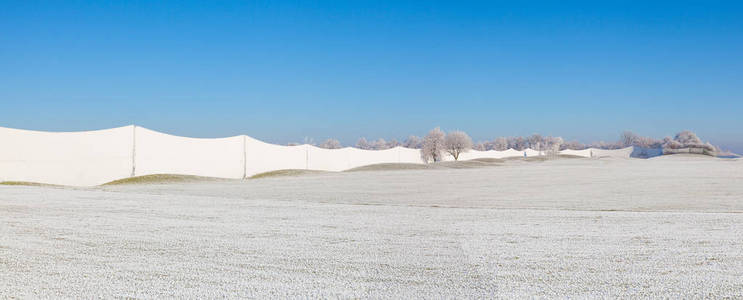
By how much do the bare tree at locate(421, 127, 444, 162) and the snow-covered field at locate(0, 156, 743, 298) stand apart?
51520 millimetres

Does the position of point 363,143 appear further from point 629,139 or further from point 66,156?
point 66,156

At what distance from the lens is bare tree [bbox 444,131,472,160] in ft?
214

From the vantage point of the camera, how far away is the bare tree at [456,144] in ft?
214

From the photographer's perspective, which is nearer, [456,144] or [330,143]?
[456,144]

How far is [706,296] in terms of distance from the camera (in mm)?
4688

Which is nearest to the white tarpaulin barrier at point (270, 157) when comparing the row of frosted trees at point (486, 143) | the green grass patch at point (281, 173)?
the green grass patch at point (281, 173)

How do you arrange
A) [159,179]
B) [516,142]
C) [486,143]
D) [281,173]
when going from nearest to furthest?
1. [159,179]
2. [281,173]
3. [486,143]
4. [516,142]

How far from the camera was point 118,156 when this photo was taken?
20.1 meters

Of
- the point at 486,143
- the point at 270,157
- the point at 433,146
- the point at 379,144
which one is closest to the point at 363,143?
the point at 379,144

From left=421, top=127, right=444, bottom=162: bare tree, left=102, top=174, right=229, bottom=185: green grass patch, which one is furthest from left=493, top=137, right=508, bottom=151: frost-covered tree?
left=102, top=174, right=229, bottom=185: green grass patch

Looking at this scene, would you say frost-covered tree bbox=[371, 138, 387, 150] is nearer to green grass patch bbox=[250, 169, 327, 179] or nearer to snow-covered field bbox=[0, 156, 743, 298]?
green grass patch bbox=[250, 169, 327, 179]

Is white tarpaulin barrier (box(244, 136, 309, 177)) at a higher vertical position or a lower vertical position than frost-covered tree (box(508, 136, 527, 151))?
lower

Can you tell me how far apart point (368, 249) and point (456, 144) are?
5960cm

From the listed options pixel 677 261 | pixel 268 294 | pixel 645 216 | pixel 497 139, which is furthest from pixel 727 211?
pixel 497 139
